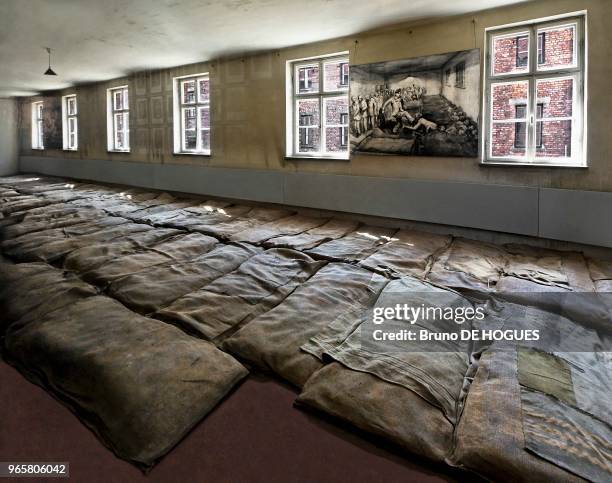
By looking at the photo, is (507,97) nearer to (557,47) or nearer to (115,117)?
(557,47)

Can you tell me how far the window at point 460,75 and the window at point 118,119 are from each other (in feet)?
24.7

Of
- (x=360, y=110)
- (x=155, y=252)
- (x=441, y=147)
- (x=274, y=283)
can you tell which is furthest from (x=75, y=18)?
(x=441, y=147)

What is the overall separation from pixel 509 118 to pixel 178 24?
427 cm

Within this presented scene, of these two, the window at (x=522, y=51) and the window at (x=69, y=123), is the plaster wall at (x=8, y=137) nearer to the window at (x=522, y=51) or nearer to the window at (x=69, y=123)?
the window at (x=69, y=123)

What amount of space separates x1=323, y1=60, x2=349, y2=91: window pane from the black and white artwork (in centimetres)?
42

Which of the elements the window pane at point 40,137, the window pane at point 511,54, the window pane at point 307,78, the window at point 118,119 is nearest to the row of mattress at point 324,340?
the window pane at point 511,54

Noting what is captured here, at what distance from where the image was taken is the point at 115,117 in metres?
10.1

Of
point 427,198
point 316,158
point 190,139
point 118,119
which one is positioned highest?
point 118,119

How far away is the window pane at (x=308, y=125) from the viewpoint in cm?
647

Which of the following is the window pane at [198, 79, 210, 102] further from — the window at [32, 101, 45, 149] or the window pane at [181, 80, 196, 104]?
the window at [32, 101, 45, 149]

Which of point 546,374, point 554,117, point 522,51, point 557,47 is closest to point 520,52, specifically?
point 522,51

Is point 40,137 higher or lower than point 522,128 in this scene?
higher

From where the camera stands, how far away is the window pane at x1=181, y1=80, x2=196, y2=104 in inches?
320

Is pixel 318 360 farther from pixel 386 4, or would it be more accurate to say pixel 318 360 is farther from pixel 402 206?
pixel 386 4
